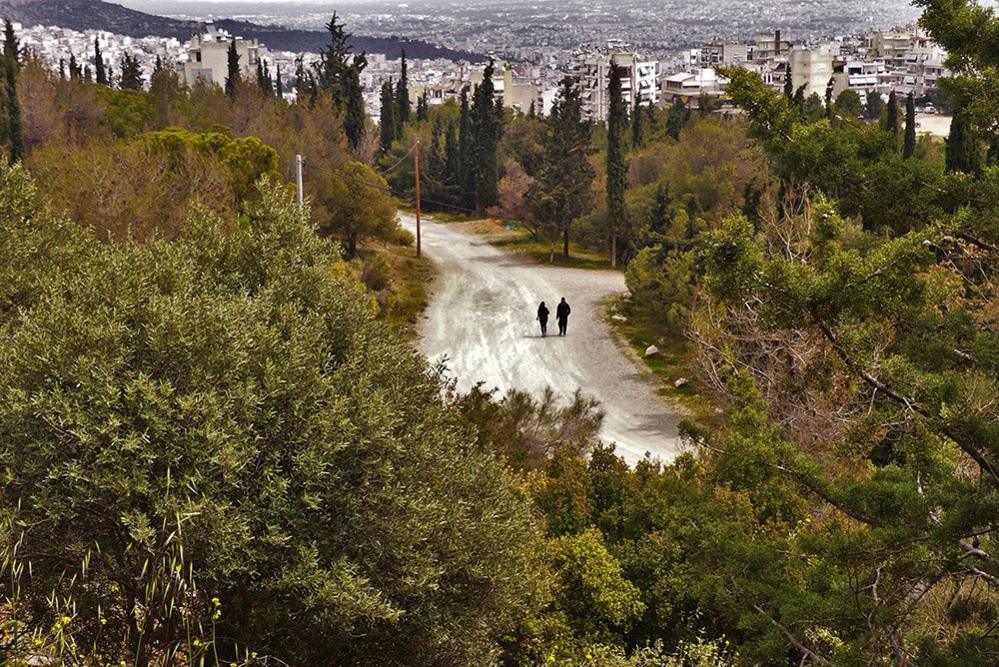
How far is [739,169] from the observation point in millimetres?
38094

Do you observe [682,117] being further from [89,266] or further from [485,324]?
[89,266]

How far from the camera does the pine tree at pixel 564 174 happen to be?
38000mm

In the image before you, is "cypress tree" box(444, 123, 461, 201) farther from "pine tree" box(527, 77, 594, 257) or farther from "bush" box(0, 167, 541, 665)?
"bush" box(0, 167, 541, 665)

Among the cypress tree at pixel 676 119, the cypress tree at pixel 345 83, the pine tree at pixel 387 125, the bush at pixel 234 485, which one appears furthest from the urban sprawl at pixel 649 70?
the bush at pixel 234 485

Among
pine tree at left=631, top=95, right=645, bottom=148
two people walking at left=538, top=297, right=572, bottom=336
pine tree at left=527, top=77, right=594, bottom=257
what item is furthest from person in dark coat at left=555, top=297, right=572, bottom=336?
pine tree at left=631, top=95, right=645, bottom=148

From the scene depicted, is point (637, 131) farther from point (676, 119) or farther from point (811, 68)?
point (811, 68)

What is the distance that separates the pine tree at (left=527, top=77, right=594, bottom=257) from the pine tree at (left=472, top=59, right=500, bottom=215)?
812 centimetres

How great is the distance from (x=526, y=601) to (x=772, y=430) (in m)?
2.59

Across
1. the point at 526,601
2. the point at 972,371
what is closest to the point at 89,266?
the point at 526,601

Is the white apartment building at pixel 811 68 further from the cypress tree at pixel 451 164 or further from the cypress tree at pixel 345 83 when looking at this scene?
the cypress tree at pixel 345 83

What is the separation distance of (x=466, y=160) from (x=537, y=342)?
→ 22.5 m

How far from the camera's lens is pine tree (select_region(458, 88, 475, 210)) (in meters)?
48.8

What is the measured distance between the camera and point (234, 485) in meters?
7.03

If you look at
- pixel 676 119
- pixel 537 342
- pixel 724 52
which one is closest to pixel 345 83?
pixel 676 119
